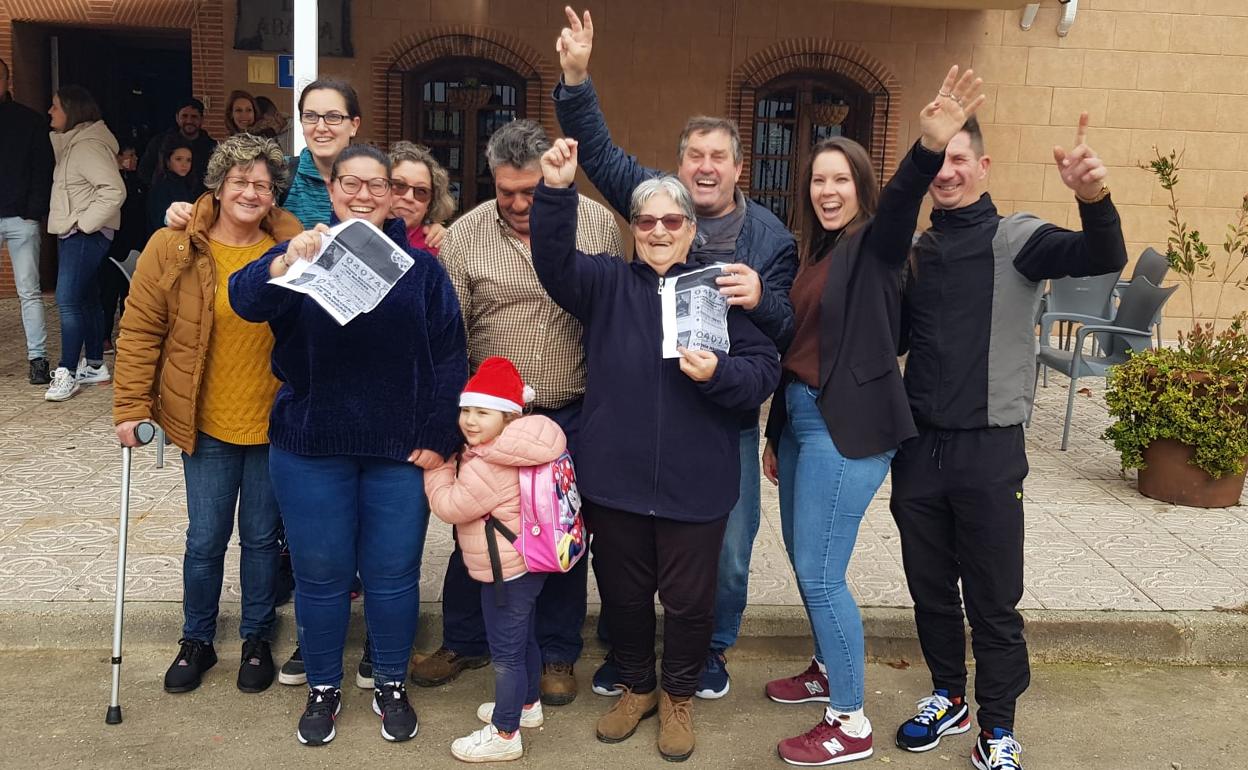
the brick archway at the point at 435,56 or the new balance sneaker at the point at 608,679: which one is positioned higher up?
the brick archway at the point at 435,56

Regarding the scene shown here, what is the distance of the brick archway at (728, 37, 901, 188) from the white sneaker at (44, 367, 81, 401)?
6.83 metres

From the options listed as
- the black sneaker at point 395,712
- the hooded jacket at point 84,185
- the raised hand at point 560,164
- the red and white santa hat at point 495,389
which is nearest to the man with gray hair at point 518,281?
the red and white santa hat at point 495,389

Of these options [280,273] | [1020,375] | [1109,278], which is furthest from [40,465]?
[1109,278]

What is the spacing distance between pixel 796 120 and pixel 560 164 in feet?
30.0

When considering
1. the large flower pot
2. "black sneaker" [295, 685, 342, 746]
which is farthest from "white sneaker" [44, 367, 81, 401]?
the large flower pot

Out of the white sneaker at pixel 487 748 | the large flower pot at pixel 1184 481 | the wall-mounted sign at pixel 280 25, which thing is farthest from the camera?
the wall-mounted sign at pixel 280 25

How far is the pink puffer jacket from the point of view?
11.0 ft

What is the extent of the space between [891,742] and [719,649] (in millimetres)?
681

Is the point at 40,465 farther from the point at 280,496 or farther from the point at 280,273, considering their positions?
the point at 280,273

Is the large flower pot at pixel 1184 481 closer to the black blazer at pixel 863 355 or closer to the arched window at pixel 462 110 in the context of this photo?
the black blazer at pixel 863 355

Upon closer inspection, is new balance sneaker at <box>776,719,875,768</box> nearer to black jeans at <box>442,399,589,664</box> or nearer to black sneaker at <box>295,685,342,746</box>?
black jeans at <box>442,399,589,664</box>

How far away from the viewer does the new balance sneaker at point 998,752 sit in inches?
133

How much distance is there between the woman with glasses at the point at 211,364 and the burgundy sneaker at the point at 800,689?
6.04ft

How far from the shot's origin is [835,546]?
3404mm
